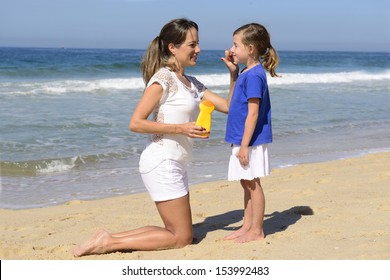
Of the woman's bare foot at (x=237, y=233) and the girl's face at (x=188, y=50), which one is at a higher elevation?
the girl's face at (x=188, y=50)

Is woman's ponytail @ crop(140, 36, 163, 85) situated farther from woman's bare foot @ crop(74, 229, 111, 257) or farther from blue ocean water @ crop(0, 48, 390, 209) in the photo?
blue ocean water @ crop(0, 48, 390, 209)

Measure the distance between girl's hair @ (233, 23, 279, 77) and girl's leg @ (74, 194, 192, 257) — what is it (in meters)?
1.17

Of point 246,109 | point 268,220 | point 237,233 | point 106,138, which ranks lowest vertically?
point 106,138

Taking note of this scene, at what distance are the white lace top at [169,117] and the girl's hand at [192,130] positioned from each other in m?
0.17

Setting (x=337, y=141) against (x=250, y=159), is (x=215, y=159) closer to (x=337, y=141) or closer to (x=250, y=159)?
(x=337, y=141)

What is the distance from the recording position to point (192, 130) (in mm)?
4289

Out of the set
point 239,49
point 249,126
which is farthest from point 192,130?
point 239,49

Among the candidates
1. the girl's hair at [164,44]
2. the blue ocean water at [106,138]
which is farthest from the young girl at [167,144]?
the blue ocean water at [106,138]

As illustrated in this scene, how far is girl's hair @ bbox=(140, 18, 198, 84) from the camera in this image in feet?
14.9

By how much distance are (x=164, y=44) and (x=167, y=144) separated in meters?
0.76

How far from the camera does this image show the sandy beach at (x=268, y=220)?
434cm

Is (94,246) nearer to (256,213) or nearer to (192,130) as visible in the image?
(192,130)

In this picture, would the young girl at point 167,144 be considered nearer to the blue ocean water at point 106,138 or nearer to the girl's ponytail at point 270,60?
the girl's ponytail at point 270,60

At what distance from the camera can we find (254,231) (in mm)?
4578
